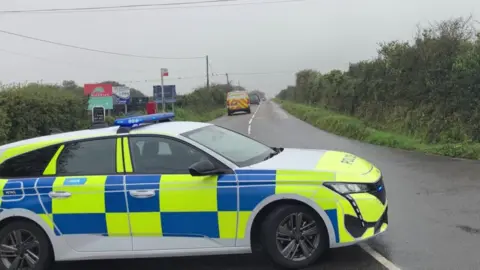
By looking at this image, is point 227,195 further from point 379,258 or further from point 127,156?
point 379,258

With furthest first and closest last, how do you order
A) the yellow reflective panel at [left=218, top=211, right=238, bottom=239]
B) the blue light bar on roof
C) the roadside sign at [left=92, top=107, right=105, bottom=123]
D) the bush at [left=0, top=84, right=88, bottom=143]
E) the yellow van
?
the yellow van < the roadside sign at [left=92, top=107, right=105, bottom=123] < the bush at [left=0, top=84, right=88, bottom=143] < the blue light bar on roof < the yellow reflective panel at [left=218, top=211, right=238, bottom=239]

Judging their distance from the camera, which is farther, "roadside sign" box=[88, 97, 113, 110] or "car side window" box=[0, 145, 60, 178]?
"roadside sign" box=[88, 97, 113, 110]

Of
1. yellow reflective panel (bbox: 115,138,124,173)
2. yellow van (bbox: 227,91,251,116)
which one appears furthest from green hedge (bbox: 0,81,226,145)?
yellow van (bbox: 227,91,251,116)

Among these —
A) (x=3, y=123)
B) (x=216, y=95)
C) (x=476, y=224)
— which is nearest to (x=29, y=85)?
(x=3, y=123)

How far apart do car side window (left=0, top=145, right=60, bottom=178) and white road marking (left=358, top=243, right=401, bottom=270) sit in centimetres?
353

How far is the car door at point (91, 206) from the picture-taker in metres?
5.23

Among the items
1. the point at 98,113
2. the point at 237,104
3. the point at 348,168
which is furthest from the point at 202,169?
the point at 237,104

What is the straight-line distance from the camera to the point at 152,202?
17.0ft

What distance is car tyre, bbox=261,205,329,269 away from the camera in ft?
16.5

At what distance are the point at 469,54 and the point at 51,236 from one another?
43.7 ft

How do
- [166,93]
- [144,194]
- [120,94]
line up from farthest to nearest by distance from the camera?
[166,93]
[120,94]
[144,194]

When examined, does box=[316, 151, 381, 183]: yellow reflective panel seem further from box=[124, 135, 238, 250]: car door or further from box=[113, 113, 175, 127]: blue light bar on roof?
box=[113, 113, 175, 127]: blue light bar on roof

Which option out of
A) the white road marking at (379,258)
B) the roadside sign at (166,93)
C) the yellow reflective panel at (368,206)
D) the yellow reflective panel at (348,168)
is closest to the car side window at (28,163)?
the yellow reflective panel at (348,168)

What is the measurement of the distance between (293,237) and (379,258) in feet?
3.06
